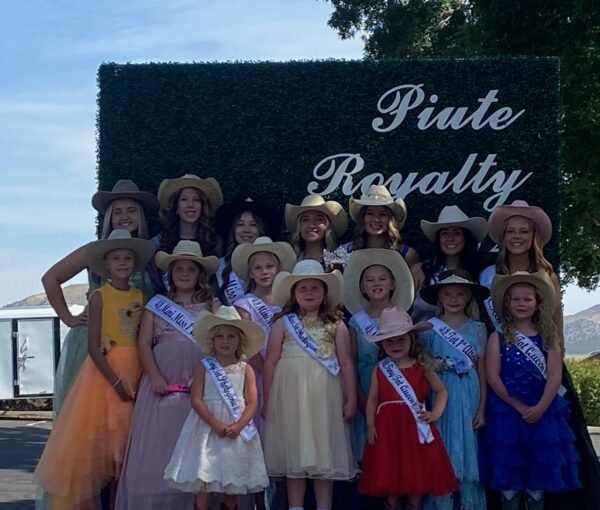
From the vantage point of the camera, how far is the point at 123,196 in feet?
20.6

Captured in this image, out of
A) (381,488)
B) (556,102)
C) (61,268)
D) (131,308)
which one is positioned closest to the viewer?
(381,488)

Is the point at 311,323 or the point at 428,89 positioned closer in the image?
the point at 311,323

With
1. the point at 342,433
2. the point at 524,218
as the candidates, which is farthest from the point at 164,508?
the point at 524,218

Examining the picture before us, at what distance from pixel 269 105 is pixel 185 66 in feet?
2.33

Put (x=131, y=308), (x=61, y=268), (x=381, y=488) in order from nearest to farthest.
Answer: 1. (x=381, y=488)
2. (x=131, y=308)
3. (x=61, y=268)

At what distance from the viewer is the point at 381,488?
5074mm

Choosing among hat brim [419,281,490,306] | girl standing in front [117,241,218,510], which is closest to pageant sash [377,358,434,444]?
hat brim [419,281,490,306]

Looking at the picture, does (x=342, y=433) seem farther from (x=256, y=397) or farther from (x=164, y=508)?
(x=164, y=508)

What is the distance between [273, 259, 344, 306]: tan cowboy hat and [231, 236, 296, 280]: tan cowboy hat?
323 mm

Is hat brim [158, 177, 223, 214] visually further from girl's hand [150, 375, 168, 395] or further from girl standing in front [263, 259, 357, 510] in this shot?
girl's hand [150, 375, 168, 395]

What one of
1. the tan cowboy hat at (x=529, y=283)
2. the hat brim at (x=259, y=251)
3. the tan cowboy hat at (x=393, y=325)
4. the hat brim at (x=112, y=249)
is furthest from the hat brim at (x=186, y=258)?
the tan cowboy hat at (x=529, y=283)

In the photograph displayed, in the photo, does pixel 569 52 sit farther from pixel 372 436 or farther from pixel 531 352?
pixel 372 436

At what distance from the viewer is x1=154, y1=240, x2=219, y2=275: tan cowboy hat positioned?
551cm

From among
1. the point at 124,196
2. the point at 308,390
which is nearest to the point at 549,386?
the point at 308,390
